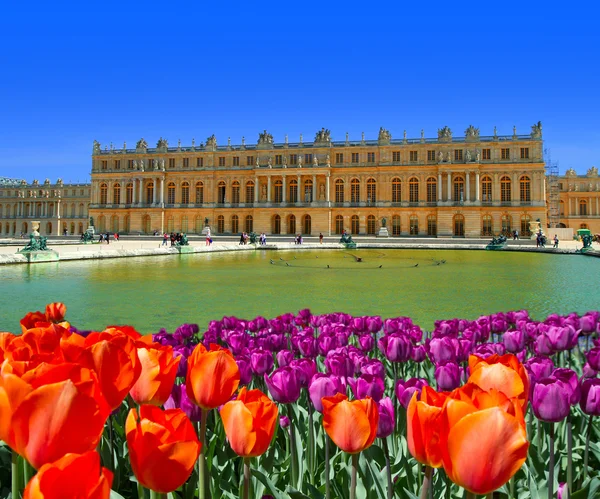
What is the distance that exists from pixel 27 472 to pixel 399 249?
1444 inches

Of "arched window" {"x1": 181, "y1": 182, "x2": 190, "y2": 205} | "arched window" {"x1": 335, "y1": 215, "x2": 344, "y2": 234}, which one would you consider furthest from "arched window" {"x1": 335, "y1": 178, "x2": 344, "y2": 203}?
"arched window" {"x1": 181, "y1": 182, "x2": 190, "y2": 205}

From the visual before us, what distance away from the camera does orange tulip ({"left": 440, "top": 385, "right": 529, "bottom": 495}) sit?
3.34 feet

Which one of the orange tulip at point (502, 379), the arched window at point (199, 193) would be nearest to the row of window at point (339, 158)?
the arched window at point (199, 193)

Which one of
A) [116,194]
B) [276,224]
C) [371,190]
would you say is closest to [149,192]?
[116,194]

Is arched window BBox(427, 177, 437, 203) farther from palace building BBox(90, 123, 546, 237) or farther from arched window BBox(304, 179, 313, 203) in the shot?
arched window BBox(304, 179, 313, 203)

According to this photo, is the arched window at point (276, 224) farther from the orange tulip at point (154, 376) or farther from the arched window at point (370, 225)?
the orange tulip at point (154, 376)

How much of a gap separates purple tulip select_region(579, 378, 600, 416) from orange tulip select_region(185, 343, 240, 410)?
1307mm

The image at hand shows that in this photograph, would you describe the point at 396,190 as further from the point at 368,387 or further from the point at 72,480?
the point at 72,480

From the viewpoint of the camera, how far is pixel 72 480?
2.77 feet

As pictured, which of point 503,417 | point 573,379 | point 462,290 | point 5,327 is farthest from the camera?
point 462,290

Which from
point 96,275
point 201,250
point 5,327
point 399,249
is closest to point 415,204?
point 399,249

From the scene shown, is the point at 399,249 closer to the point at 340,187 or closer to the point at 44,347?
the point at 340,187

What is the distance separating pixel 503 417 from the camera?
1.02 m

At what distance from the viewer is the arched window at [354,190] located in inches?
2212
